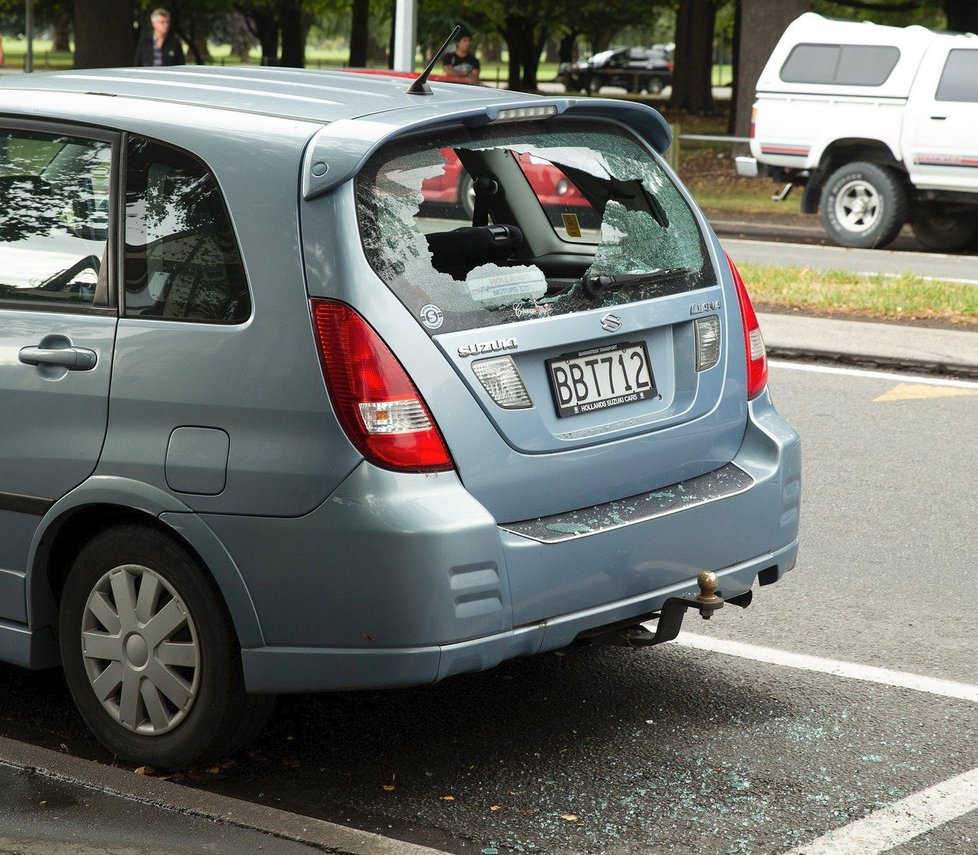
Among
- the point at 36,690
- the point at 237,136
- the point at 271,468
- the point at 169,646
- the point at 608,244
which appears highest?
the point at 237,136

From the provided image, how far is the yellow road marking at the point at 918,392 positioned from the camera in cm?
888

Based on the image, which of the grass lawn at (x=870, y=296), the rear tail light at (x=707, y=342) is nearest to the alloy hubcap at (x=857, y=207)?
the grass lawn at (x=870, y=296)

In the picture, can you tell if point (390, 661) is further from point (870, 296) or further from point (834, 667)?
point (870, 296)

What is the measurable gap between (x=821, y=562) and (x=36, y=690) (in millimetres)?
2884

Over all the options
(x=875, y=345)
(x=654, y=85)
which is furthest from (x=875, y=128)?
(x=654, y=85)

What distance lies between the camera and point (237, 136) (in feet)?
12.4

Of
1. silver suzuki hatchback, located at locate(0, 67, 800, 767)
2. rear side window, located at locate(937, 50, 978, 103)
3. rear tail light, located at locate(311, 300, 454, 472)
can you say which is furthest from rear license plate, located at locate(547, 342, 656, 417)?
rear side window, located at locate(937, 50, 978, 103)

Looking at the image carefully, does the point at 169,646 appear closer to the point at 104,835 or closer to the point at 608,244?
the point at 104,835

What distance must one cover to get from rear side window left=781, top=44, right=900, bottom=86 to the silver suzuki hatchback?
43.8ft

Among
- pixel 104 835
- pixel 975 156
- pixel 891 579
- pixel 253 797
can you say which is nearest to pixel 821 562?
pixel 891 579

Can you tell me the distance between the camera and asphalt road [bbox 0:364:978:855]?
12.2 ft

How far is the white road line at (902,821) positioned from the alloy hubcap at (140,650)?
1.50 metres

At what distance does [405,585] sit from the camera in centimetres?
356

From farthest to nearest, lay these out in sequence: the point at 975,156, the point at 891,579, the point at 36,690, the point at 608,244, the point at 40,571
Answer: the point at 975,156, the point at 891,579, the point at 36,690, the point at 608,244, the point at 40,571
